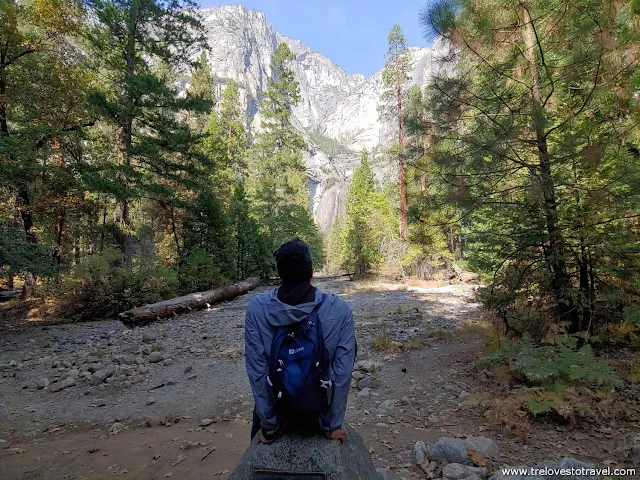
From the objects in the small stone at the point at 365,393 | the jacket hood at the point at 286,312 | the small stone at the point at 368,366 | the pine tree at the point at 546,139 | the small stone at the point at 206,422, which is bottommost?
the small stone at the point at 206,422

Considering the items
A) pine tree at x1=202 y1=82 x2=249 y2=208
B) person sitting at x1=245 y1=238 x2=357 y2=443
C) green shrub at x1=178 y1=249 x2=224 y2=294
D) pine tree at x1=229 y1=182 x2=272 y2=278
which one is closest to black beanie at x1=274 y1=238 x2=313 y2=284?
person sitting at x1=245 y1=238 x2=357 y2=443

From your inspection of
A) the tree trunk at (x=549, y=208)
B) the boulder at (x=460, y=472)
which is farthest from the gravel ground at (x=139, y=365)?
the tree trunk at (x=549, y=208)

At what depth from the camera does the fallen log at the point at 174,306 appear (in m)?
9.95

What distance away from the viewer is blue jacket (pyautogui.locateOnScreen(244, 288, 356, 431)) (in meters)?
1.97

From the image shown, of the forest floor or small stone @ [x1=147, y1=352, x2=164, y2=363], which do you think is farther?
small stone @ [x1=147, y1=352, x2=164, y2=363]

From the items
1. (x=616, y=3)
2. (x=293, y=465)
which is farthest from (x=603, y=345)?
(x=293, y=465)

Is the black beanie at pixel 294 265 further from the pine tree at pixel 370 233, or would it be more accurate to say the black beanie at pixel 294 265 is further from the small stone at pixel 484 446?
the pine tree at pixel 370 233

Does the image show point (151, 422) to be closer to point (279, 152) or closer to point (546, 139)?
point (546, 139)

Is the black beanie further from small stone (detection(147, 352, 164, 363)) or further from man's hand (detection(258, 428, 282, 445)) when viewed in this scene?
small stone (detection(147, 352, 164, 363))

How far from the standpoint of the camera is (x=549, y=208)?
4.79 m

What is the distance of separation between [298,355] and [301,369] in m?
0.07

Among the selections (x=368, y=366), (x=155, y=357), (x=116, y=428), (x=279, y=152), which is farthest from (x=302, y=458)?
(x=279, y=152)

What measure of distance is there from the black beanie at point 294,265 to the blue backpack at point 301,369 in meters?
0.28

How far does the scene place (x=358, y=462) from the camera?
2.24 m
